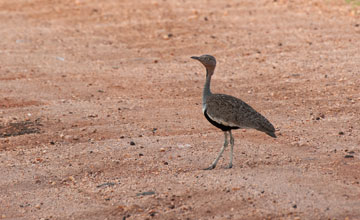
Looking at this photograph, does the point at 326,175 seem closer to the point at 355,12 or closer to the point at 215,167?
the point at 215,167

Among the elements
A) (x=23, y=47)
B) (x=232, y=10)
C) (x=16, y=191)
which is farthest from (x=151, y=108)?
(x=232, y=10)

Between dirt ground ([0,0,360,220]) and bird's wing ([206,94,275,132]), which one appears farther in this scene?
bird's wing ([206,94,275,132])

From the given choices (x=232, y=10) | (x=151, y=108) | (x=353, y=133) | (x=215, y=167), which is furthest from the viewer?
(x=232, y=10)

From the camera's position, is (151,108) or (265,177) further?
(151,108)

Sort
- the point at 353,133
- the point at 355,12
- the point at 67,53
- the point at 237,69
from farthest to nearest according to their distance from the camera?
the point at 355,12
the point at 67,53
the point at 237,69
the point at 353,133

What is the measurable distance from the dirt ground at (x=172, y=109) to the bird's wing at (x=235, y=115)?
1.63ft

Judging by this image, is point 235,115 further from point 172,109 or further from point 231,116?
point 172,109

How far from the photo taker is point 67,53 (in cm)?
1252

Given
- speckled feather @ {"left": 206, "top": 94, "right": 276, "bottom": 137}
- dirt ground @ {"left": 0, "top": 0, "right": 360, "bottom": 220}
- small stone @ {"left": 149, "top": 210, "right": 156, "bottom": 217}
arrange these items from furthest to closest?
speckled feather @ {"left": 206, "top": 94, "right": 276, "bottom": 137}, dirt ground @ {"left": 0, "top": 0, "right": 360, "bottom": 220}, small stone @ {"left": 149, "top": 210, "right": 156, "bottom": 217}

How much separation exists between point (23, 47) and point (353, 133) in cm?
712

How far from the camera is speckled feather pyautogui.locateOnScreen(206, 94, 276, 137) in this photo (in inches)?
264

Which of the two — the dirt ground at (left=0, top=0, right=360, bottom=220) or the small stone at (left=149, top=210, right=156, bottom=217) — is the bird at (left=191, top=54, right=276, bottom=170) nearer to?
the dirt ground at (left=0, top=0, right=360, bottom=220)

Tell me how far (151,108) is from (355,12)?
6.37 meters

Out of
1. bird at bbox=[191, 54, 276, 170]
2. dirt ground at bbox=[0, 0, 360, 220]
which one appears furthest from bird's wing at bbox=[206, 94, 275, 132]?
dirt ground at bbox=[0, 0, 360, 220]
